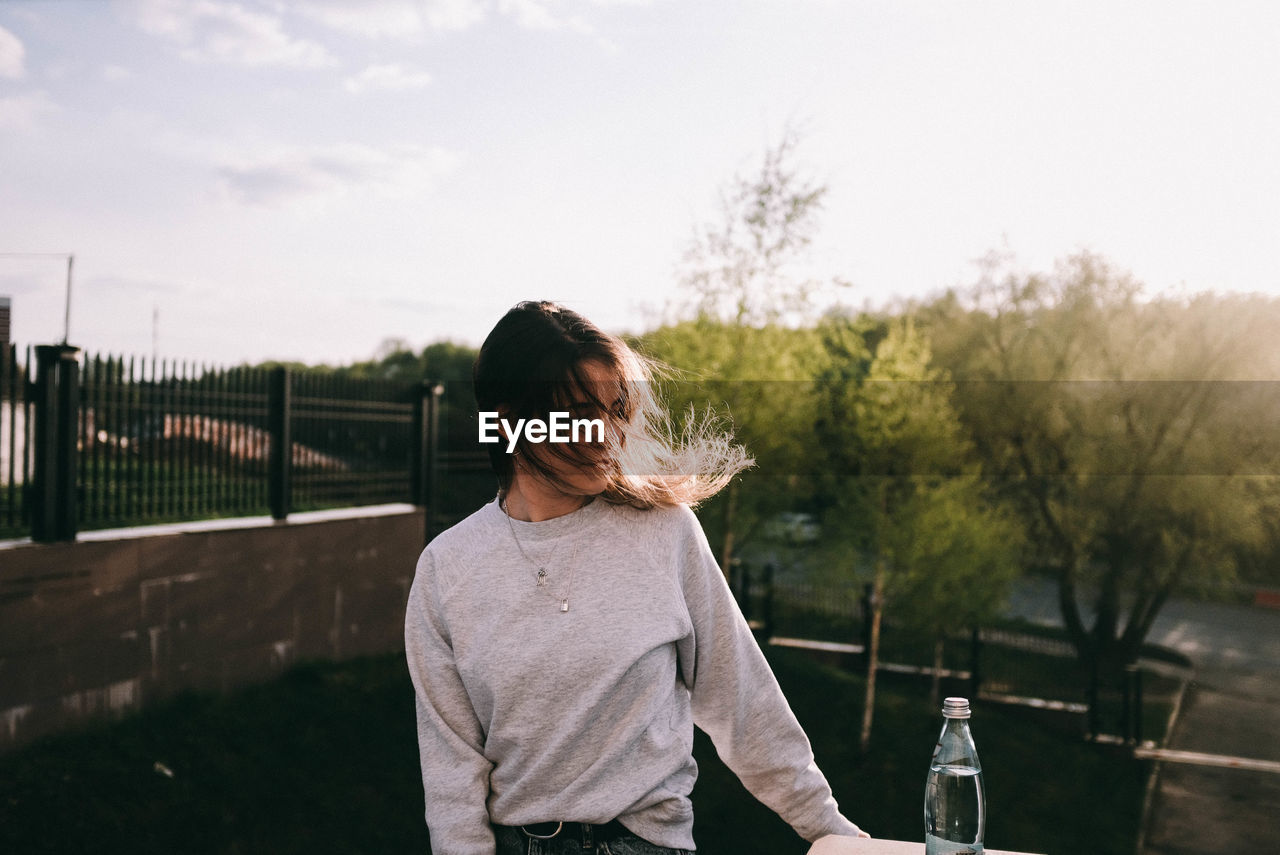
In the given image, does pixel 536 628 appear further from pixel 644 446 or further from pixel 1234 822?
pixel 1234 822

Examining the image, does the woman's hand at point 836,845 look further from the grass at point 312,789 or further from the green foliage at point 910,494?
the green foliage at point 910,494

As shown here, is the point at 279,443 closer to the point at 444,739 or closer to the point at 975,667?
the point at 444,739

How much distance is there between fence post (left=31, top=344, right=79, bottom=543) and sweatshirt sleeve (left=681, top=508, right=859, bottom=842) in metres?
5.85

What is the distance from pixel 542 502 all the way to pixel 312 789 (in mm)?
6069

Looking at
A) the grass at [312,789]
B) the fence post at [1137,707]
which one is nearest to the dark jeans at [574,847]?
the grass at [312,789]

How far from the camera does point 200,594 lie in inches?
280

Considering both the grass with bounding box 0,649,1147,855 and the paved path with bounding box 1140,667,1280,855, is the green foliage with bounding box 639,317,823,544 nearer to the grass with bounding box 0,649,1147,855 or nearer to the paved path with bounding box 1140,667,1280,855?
the grass with bounding box 0,649,1147,855

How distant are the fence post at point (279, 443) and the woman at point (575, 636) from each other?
711cm

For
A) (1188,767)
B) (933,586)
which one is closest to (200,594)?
(933,586)

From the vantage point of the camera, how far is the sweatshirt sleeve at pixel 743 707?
64.4 inches

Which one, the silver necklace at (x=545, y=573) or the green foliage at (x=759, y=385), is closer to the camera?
the silver necklace at (x=545, y=573)

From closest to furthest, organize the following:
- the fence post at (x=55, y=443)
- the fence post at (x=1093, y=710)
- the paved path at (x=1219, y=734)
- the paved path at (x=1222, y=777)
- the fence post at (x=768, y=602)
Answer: the fence post at (x=55, y=443)
the paved path at (x=1222, y=777)
the paved path at (x=1219, y=734)
the fence post at (x=1093, y=710)
the fence post at (x=768, y=602)

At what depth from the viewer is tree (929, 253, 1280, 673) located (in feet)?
46.2

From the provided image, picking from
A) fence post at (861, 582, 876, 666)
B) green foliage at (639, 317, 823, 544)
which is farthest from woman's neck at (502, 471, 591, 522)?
fence post at (861, 582, 876, 666)
